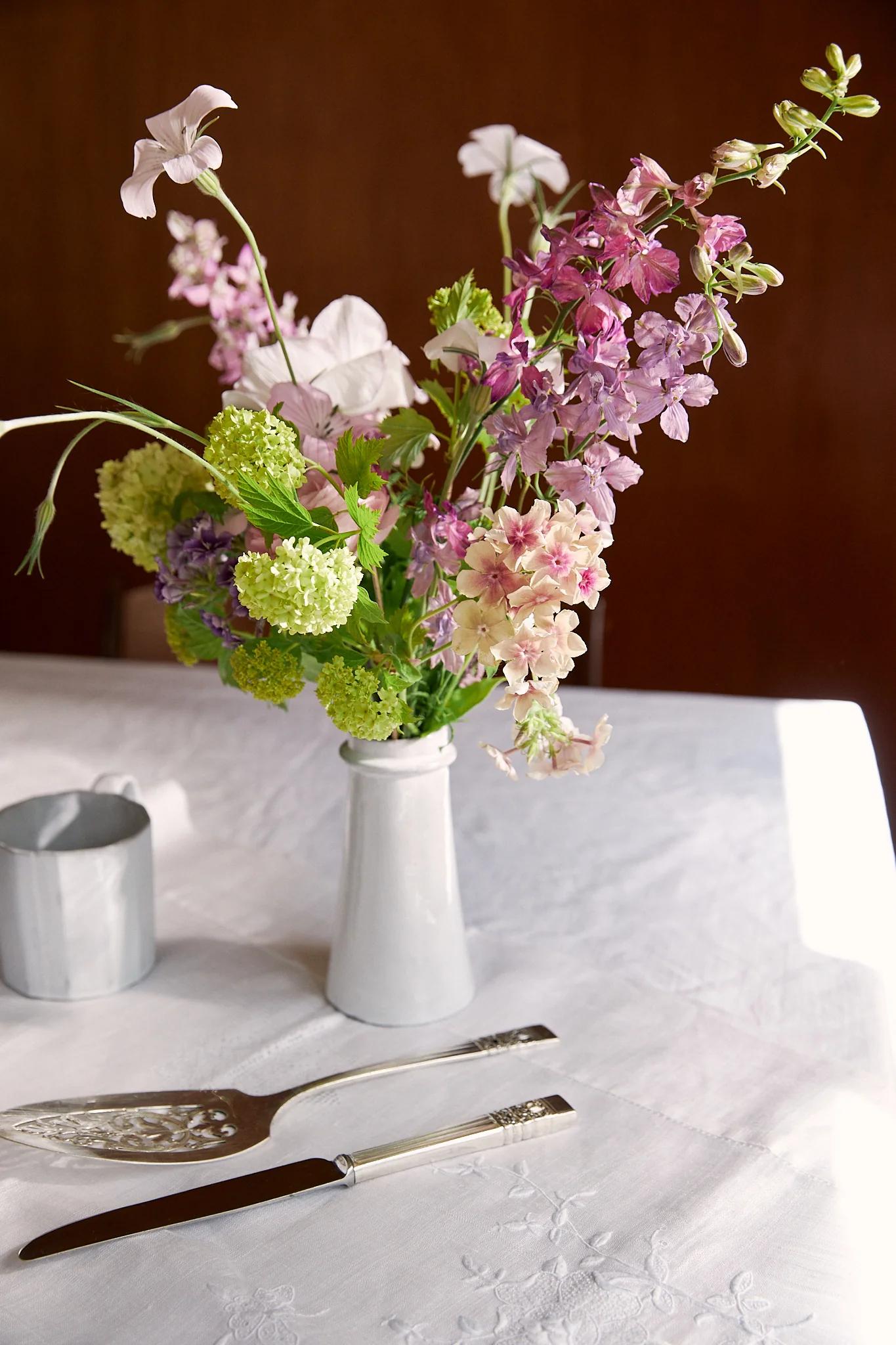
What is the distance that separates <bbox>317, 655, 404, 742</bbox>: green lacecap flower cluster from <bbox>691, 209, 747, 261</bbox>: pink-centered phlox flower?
293 millimetres

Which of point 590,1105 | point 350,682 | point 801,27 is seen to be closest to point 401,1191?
point 590,1105

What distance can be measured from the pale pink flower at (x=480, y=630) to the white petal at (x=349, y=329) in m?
0.23

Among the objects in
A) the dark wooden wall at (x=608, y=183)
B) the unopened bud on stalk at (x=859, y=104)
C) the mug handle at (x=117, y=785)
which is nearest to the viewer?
the unopened bud on stalk at (x=859, y=104)

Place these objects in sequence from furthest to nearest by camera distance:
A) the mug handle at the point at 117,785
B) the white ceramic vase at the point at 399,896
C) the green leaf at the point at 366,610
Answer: the mug handle at the point at 117,785 < the white ceramic vase at the point at 399,896 < the green leaf at the point at 366,610

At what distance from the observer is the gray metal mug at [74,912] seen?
2.60ft

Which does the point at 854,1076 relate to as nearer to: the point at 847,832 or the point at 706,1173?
the point at 706,1173

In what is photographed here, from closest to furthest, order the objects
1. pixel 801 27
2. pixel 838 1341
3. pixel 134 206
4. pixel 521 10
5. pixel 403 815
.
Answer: pixel 838 1341 < pixel 134 206 < pixel 403 815 < pixel 801 27 < pixel 521 10

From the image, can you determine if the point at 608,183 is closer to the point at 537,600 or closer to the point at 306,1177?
the point at 537,600

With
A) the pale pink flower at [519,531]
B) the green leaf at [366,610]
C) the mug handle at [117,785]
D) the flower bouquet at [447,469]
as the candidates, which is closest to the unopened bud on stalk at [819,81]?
the flower bouquet at [447,469]

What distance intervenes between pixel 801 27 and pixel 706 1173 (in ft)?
7.64

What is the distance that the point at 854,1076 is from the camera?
74 cm

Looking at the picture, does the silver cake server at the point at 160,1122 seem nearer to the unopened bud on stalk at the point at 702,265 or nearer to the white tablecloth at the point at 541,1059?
the white tablecloth at the point at 541,1059

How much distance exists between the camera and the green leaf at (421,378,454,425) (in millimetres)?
699

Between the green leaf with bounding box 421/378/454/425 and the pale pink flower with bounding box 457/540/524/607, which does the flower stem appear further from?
the pale pink flower with bounding box 457/540/524/607
